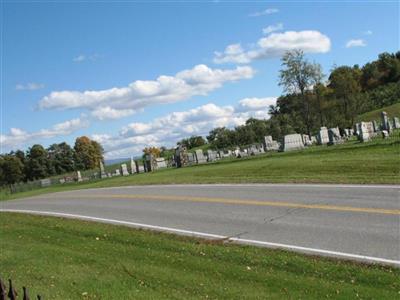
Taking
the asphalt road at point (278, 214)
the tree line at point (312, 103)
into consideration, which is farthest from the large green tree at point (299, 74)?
the asphalt road at point (278, 214)

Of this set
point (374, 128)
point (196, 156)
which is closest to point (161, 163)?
point (196, 156)

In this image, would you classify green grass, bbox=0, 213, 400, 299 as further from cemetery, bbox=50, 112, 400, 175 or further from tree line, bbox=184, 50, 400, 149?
tree line, bbox=184, 50, 400, 149

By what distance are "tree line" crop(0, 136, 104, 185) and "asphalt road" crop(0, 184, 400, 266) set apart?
66.4 m

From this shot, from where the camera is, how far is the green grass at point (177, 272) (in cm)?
777

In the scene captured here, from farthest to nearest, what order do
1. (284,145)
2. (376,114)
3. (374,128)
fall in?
(376,114)
(374,128)
(284,145)

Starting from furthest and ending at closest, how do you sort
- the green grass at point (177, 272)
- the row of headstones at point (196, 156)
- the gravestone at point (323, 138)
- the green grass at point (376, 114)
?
the green grass at point (376, 114) < the row of headstones at point (196, 156) < the gravestone at point (323, 138) < the green grass at point (177, 272)

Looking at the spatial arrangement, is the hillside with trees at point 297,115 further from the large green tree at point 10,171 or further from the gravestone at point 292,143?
the gravestone at point 292,143

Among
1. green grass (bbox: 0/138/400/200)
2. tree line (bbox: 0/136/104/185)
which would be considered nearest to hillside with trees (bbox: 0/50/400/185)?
tree line (bbox: 0/136/104/185)

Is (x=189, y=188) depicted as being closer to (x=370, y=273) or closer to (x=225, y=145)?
(x=370, y=273)

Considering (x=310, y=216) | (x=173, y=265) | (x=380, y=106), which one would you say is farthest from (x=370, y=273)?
(x=380, y=106)

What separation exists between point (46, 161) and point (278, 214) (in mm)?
85295

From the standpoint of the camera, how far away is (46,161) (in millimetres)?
93000

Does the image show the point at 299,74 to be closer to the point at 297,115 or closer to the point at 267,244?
the point at 297,115

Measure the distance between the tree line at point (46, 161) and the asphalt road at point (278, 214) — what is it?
218 feet
